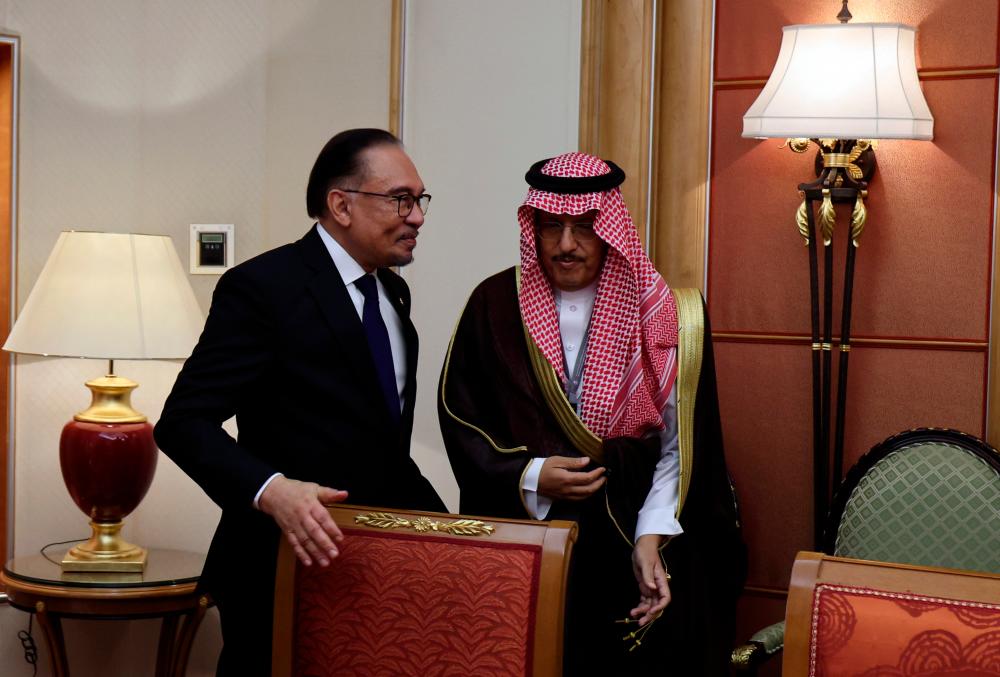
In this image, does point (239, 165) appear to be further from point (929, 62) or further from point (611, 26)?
point (929, 62)

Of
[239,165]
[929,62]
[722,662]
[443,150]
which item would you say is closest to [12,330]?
[239,165]

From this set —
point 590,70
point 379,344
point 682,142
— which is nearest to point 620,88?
point 590,70

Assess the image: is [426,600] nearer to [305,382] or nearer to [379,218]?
[305,382]

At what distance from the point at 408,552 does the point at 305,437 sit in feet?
1.25

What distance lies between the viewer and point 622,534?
2254mm

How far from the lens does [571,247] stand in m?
2.30

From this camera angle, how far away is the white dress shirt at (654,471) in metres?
2.24

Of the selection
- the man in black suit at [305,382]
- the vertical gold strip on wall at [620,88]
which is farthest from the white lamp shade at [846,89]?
the man in black suit at [305,382]

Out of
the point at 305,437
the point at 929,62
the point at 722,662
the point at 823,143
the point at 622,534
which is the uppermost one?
the point at 929,62

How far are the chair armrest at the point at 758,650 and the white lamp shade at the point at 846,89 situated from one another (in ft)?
3.54

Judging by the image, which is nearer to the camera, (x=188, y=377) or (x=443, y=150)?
(x=188, y=377)

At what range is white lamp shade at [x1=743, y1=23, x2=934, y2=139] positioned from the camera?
8.59ft

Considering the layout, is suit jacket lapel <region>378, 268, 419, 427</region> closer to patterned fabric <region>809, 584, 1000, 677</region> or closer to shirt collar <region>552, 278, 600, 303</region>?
shirt collar <region>552, 278, 600, 303</region>

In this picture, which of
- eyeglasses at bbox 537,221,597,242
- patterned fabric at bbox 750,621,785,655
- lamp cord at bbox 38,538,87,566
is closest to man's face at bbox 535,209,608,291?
eyeglasses at bbox 537,221,597,242
